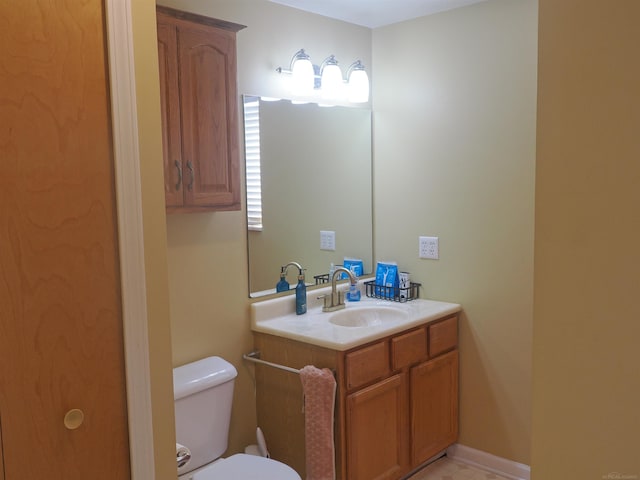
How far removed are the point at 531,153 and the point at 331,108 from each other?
1071 millimetres

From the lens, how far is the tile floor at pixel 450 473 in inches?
115

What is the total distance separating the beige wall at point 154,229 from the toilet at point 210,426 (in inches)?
29.5

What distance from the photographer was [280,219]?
2.85m

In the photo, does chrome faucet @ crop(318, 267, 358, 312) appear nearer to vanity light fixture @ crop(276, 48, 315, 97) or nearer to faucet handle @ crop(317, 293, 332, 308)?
faucet handle @ crop(317, 293, 332, 308)

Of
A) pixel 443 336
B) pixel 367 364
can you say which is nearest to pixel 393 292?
pixel 443 336

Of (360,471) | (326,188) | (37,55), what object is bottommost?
(360,471)

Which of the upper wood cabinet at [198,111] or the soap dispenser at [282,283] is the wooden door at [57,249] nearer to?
the upper wood cabinet at [198,111]

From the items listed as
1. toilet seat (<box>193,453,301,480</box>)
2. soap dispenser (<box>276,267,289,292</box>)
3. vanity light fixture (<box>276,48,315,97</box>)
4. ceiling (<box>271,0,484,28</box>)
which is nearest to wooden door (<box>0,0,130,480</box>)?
toilet seat (<box>193,453,301,480</box>)

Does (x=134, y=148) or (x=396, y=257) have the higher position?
(x=134, y=148)

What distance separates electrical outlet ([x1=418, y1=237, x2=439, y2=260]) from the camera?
3119mm

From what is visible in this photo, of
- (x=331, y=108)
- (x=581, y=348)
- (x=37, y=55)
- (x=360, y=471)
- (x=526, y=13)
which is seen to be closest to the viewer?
(x=581, y=348)

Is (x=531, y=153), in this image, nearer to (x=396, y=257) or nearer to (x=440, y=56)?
(x=440, y=56)

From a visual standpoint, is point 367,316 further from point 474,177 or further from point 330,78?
point 330,78

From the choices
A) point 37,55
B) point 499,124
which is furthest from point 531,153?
point 37,55
